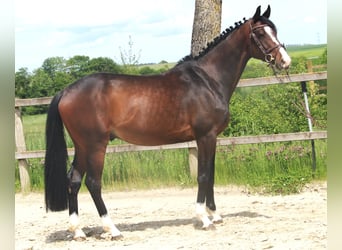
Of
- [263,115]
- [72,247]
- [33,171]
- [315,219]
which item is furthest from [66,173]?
[263,115]

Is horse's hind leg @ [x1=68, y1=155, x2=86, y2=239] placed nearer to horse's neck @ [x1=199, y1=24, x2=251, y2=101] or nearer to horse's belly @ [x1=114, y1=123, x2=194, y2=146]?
horse's belly @ [x1=114, y1=123, x2=194, y2=146]

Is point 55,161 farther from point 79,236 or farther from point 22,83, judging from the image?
point 22,83

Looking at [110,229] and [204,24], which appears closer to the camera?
[110,229]

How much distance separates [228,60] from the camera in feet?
16.6

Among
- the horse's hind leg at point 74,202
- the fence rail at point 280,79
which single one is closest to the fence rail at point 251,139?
the fence rail at point 280,79

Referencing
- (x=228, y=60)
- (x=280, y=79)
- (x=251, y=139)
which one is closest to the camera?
(x=228, y=60)

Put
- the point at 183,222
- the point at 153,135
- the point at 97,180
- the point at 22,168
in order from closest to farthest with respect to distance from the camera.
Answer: the point at 97,180 → the point at 153,135 → the point at 183,222 → the point at 22,168

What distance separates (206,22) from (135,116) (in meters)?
3.04

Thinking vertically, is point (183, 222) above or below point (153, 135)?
below

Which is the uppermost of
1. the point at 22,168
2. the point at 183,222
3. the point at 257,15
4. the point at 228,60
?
the point at 257,15

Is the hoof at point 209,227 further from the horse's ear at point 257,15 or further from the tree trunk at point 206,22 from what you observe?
the tree trunk at point 206,22

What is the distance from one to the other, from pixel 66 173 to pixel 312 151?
4.03 m

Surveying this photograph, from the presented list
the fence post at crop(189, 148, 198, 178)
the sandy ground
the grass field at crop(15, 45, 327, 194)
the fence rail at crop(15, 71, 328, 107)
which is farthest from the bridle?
the fence post at crop(189, 148, 198, 178)

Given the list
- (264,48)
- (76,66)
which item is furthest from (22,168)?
(76,66)
